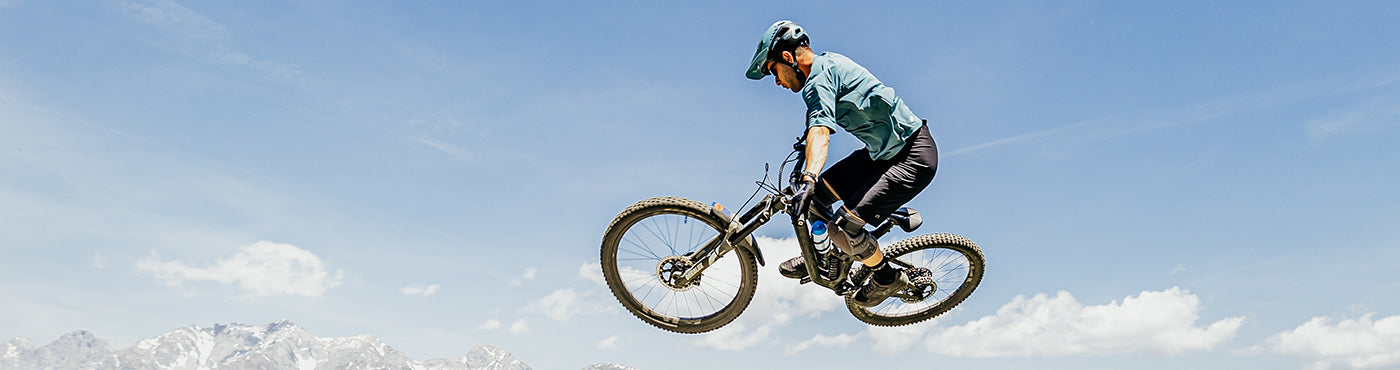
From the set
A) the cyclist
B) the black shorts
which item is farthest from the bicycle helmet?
the black shorts

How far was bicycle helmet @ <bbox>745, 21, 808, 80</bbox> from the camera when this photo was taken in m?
8.36

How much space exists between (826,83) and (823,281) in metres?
2.57

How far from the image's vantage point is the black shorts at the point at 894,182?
8.59m

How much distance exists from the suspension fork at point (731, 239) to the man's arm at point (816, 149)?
3.71 feet

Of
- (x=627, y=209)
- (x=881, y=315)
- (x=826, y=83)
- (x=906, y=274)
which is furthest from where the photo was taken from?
(x=881, y=315)

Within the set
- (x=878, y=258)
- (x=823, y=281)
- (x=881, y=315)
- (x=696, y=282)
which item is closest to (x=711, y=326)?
(x=696, y=282)

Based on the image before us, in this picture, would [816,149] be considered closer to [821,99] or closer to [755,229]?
[821,99]

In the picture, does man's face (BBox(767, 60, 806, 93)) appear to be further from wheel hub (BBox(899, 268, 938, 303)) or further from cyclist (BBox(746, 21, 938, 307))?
wheel hub (BBox(899, 268, 938, 303))

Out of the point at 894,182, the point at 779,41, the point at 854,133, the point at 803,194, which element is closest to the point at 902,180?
the point at 894,182

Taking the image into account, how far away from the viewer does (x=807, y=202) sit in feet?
26.4

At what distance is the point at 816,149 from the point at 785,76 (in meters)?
1.11

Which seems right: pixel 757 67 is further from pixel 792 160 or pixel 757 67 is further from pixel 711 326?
pixel 711 326

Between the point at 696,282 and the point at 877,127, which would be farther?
the point at 696,282

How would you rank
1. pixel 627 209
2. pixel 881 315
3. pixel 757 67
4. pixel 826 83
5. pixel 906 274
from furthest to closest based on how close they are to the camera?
pixel 881 315 < pixel 906 274 < pixel 627 209 < pixel 757 67 < pixel 826 83
